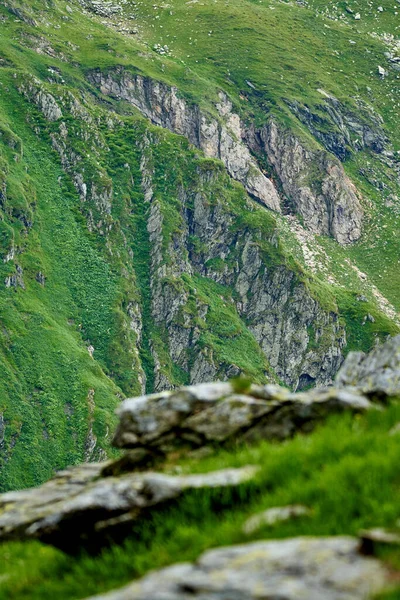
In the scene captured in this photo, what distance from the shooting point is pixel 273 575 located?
11.2 metres

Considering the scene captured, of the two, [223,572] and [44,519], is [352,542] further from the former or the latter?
[44,519]

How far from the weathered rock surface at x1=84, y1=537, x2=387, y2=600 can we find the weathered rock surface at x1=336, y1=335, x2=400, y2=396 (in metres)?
9.23

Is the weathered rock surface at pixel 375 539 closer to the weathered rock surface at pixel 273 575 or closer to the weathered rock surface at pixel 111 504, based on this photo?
the weathered rock surface at pixel 273 575

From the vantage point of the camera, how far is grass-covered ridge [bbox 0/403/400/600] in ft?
A: 41.6

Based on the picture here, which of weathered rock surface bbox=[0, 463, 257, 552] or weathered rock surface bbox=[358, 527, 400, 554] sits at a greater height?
weathered rock surface bbox=[358, 527, 400, 554]

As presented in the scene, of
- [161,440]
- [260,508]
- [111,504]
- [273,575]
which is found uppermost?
[273,575]

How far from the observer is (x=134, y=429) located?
57.1 feet

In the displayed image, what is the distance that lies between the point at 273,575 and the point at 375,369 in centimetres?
1151

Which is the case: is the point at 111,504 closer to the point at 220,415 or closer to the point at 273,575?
the point at 220,415

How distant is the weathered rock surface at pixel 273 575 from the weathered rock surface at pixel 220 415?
4590mm

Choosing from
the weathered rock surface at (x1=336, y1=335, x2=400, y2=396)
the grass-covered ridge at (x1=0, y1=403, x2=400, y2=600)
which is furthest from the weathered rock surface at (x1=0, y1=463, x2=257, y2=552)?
the weathered rock surface at (x1=336, y1=335, x2=400, y2=396)

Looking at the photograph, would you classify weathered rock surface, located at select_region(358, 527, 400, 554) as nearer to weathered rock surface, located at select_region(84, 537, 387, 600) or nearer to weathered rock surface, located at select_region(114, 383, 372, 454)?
weathered rock surface, located at select_region(84, 537, 387, 600)

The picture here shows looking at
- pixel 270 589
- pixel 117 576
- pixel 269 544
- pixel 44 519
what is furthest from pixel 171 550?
pixel 44 519

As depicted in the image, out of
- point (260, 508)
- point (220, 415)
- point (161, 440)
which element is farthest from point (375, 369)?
point (260, 508)
